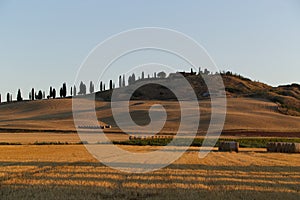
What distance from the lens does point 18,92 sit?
186 metres

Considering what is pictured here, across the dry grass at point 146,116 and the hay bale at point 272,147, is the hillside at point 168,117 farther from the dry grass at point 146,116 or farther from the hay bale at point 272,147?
the hay bale at point 272,147

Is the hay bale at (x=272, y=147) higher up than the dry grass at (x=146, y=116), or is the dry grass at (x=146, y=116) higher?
the dry grass at (x=146, y=116)

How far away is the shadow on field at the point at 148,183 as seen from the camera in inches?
641

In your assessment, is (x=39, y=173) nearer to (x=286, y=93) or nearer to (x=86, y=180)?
(x=86, y=180)

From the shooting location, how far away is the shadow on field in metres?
16.3

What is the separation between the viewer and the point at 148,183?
1895 centimetres

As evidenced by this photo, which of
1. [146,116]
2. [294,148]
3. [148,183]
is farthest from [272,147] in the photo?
[146,116]

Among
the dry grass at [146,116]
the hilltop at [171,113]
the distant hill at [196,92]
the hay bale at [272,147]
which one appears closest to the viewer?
the hay bale at [272,147]

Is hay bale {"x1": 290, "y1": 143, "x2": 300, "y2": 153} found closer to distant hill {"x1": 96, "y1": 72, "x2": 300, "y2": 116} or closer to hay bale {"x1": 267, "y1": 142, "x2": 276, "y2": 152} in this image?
hay bale {"x1": 267, "y1": 142, "x2": 276, "y2": 152}

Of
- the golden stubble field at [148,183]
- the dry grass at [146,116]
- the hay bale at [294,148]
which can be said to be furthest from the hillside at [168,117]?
the golden stubble field at [148,183]

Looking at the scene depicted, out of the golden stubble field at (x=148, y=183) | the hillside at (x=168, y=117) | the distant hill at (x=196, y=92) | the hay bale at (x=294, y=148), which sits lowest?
the golden stubble field at (x=148, y=183)

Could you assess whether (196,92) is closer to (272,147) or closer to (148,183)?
(272,147)

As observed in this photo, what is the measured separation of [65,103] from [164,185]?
140520mm

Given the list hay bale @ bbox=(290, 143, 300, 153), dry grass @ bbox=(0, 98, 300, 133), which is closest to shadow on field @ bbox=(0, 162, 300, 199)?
hay bale @ bbox=(290, 143, 300, 153)
